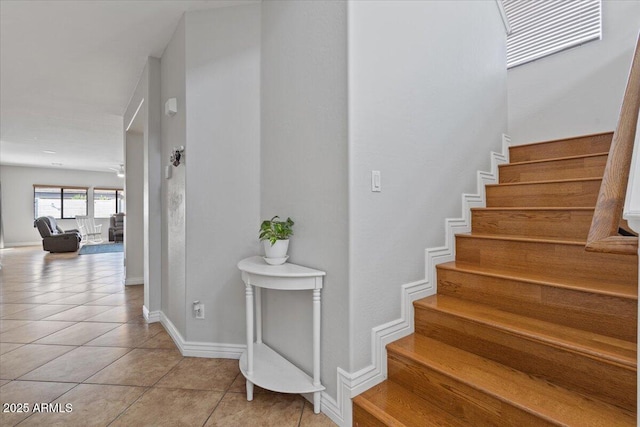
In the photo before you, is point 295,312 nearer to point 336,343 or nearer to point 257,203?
point 336,343

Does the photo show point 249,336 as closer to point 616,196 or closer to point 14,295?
point 616,196

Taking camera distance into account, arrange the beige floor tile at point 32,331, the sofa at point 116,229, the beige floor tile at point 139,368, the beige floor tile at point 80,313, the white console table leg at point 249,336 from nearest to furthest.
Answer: the white console table leg at point 249,336 → the beige floor tile at point 139,368 → the beige floor tile at point 32,331 → the beige floor tile at point 80,313 → the sofa at point 116,229

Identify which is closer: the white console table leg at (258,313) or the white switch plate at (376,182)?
the white switch plate at (376,182)

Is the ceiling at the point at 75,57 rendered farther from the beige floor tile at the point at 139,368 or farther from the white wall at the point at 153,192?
the beige floor tile at the point at 139,368

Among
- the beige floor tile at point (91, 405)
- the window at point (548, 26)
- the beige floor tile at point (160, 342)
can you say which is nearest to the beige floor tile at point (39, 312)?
the beige floor tile at point (160, 342)

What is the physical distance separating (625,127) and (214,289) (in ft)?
7.83

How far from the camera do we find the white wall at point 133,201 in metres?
4.29

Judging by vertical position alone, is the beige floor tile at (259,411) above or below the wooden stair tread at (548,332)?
below

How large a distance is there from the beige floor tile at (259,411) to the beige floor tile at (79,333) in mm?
1750

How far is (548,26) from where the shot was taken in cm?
339

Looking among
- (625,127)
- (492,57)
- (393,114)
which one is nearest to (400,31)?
(393,114)

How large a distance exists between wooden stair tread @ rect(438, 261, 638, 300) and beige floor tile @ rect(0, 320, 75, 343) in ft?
11.7

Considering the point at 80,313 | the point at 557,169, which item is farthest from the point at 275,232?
the point at 80,313

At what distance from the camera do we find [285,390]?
5.24ft
